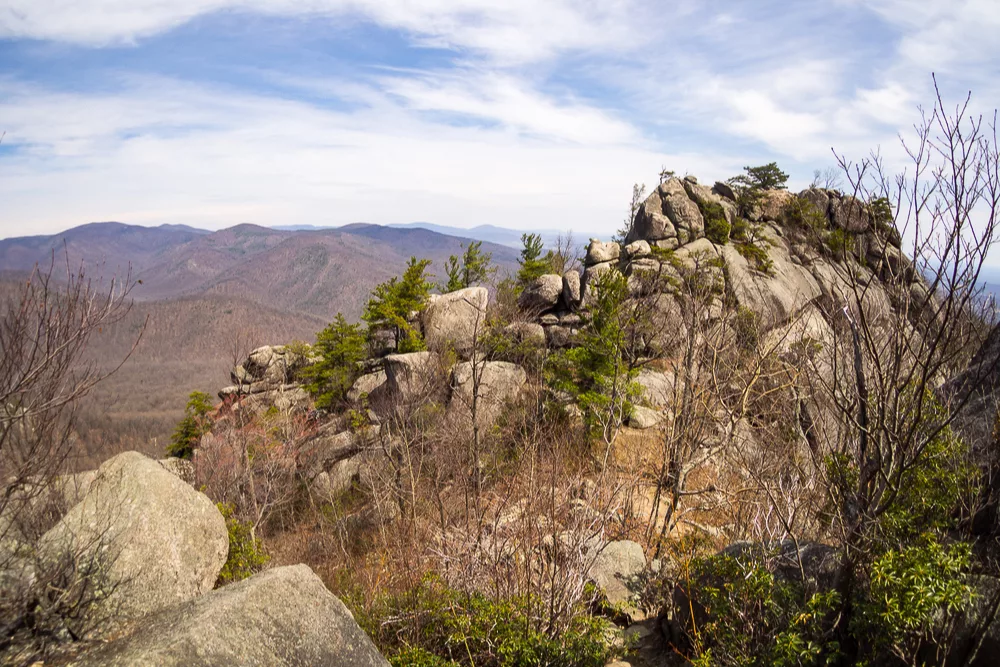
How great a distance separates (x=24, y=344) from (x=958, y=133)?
9.79 metres

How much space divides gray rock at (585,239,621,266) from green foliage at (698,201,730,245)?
544cm

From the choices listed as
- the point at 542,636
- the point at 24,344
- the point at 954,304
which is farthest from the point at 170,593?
the point at 954,304

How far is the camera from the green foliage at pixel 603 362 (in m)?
22.2

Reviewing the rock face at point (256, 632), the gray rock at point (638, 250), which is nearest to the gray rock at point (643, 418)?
the gray rock at point (638, 250)

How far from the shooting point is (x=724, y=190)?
119 ft

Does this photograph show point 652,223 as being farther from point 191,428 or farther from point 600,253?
point 191,428

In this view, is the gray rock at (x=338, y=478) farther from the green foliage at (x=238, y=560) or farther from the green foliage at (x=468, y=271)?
the green foliage at (x=238, y=560)

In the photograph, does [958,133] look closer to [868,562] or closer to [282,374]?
[868,562]

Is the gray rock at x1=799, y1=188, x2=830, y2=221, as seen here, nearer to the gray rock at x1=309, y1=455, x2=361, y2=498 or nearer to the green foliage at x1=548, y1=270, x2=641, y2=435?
the green foliage at x1=548, y1=270, x2=641, y2=435

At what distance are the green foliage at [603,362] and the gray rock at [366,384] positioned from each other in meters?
11.2

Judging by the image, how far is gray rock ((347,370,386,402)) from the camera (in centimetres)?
3086

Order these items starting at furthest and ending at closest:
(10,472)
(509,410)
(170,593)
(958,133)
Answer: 1. (509,410)
2. (170,593)
3. (10,472)
4. (958,133)

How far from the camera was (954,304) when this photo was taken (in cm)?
621

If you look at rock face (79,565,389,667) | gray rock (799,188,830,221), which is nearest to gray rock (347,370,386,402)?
rock face (79,565,389,667)
